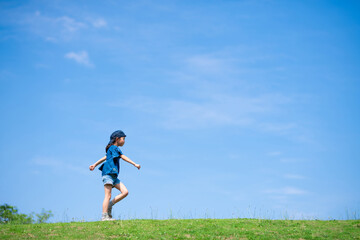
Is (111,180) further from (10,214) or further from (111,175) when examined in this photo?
(10,214)

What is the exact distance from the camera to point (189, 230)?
43.1 feet

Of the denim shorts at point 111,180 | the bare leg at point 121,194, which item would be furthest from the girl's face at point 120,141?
the bare leg at point 121,194

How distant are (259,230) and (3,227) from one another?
29.5 feet

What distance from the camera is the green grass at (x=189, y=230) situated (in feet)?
41.2

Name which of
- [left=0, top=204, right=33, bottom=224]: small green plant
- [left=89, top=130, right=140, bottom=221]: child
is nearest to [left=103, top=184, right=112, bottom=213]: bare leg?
[left=89, top=130, right=140, bottom=221]: child

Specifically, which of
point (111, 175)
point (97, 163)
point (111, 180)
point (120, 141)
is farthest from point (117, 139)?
point (111, 180)

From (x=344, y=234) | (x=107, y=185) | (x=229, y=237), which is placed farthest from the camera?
(x=107, y=185)

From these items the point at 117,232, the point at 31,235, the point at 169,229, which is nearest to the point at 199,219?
the point at 169,229

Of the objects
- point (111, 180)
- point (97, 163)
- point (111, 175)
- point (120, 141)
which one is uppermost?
point (120, 141)

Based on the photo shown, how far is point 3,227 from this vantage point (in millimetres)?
13805

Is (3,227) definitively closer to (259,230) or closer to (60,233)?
(60,233)

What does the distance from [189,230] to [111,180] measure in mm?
3426

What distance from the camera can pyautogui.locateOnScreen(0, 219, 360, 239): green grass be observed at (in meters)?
12.6

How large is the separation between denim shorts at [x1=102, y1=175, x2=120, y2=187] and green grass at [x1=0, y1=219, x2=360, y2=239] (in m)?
1.44
